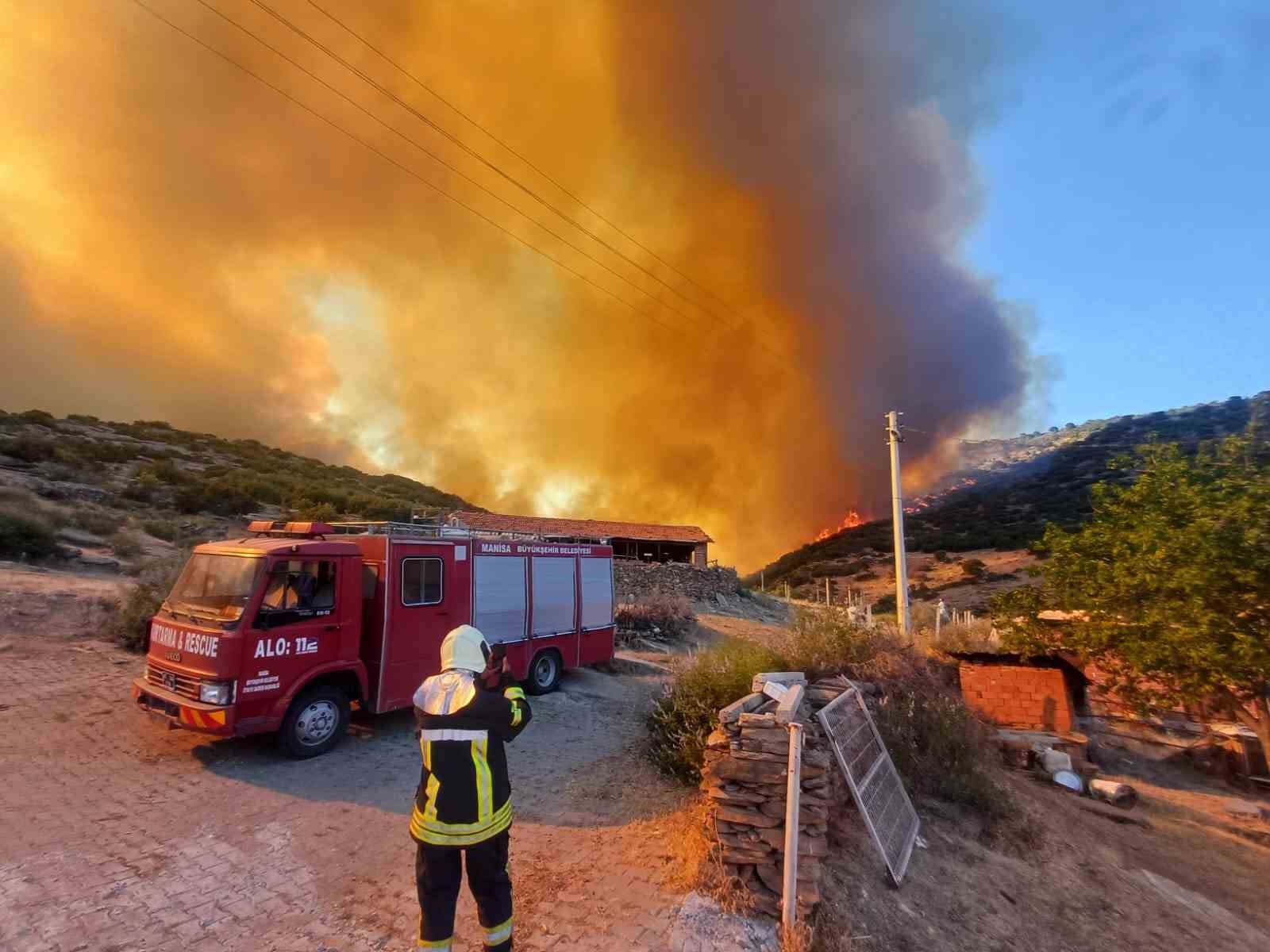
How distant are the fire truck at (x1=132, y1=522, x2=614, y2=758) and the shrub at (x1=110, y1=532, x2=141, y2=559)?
1090cm

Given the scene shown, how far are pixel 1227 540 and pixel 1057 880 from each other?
4797mm

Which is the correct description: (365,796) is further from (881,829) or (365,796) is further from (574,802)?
(881,829)

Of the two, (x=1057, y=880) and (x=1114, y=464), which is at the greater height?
(x=1114, y=464)

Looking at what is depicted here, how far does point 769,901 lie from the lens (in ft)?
13.7

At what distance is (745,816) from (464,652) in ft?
8.02

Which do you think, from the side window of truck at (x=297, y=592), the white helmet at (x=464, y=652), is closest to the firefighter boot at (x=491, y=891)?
the white helmet at (x=464, y=652)

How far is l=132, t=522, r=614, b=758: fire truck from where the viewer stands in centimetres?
611

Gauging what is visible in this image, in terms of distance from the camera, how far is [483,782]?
3.23 metres

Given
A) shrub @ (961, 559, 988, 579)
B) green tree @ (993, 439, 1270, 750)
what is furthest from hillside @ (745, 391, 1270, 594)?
green tree @ (993, 439, 1270, 750)

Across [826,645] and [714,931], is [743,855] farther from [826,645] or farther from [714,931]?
[826,645]

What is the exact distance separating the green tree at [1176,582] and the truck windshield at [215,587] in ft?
35.4

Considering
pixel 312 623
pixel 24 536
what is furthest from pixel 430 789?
pixel 24 536

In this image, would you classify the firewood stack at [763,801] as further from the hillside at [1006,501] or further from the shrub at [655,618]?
the hillside at [1006,501]

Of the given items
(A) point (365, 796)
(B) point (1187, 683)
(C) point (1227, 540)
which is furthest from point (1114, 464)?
(A) point (365, 796)
